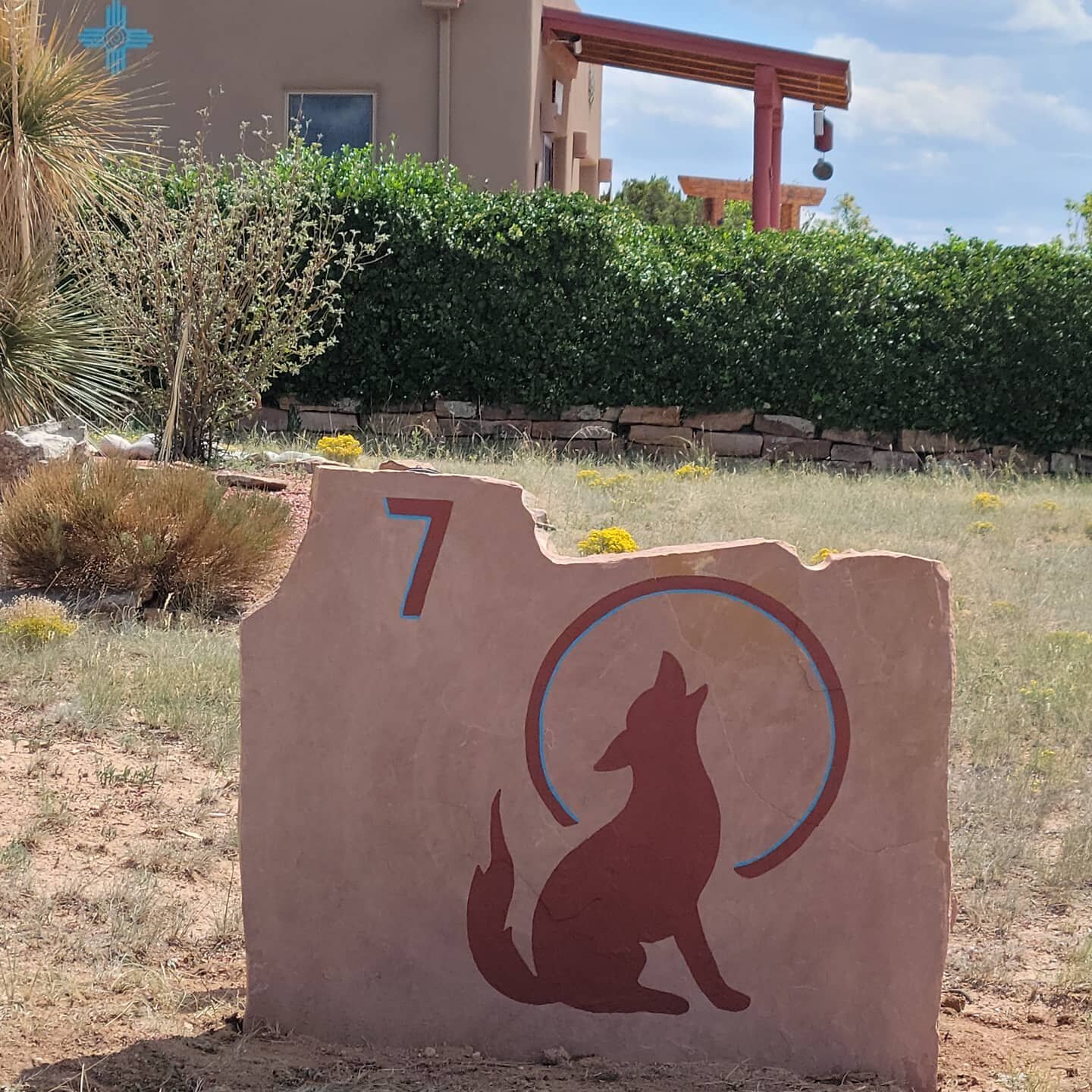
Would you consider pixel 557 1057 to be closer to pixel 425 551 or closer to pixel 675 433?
pixel 425 551

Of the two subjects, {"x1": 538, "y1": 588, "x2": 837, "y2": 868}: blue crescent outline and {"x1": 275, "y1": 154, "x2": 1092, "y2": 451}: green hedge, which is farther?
{"x1": 275, "y1": 154, "x2": 1092, "y2": 451}: green hedge

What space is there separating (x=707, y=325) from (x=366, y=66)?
503 centimetres

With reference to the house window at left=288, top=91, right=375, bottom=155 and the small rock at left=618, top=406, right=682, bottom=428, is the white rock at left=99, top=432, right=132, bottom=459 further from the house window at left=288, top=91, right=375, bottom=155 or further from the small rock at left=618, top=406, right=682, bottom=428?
the house window at left=288, top=91, right=375, bottom=155

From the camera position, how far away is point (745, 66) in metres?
15.0

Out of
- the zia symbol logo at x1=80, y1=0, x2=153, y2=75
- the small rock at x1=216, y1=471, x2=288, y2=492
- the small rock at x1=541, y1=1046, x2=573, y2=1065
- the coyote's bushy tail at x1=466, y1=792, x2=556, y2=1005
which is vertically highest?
the zia symbol logo at x1=80, y1=0, x2=153, y2=75

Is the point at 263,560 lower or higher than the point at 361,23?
lower

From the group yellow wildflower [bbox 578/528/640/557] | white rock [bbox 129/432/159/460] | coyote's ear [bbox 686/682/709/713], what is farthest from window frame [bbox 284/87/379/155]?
coyote's ear [bbox 686/682/709/713]

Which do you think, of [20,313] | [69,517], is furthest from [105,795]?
[20,313]

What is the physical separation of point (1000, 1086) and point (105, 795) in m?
3.06

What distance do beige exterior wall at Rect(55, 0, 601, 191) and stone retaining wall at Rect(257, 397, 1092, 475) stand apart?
3028mm

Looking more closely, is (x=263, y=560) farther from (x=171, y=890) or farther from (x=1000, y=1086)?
(x=1000, y=1086)

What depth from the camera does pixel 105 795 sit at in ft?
15.3

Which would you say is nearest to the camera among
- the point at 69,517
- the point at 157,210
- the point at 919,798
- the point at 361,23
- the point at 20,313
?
the point at 919,798

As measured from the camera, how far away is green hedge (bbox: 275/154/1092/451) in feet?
39.6
